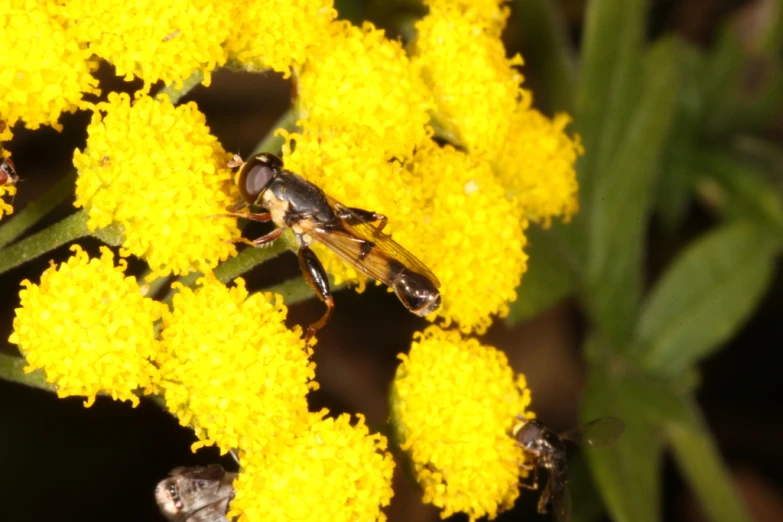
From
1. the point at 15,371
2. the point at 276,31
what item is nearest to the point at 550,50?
the point at 276,31

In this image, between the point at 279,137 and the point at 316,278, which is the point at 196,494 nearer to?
the point at 316,278

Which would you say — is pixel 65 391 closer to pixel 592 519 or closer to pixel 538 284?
pixel 538 284

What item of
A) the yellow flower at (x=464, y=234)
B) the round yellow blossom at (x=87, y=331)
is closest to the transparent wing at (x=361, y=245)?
the yellow flower at (x=464, y=234)

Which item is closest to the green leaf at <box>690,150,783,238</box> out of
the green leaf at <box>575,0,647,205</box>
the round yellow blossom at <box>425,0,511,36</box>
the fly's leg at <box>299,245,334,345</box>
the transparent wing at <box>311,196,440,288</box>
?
the green leaf at <box>575,0,647,205</box>

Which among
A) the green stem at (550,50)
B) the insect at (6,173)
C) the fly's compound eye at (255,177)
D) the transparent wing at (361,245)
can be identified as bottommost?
the green stem at (550,50)

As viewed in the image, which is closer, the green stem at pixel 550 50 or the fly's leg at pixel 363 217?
the fly's leg at pixel 363 217

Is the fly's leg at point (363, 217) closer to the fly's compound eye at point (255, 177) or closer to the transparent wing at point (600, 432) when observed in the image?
the fly's compound eye at point (255, 177)

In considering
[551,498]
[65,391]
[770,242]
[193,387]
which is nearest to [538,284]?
[551,498]

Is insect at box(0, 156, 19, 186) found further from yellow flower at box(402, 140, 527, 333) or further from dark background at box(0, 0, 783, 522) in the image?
yellow flower at box(402, 140, 527, 333)
